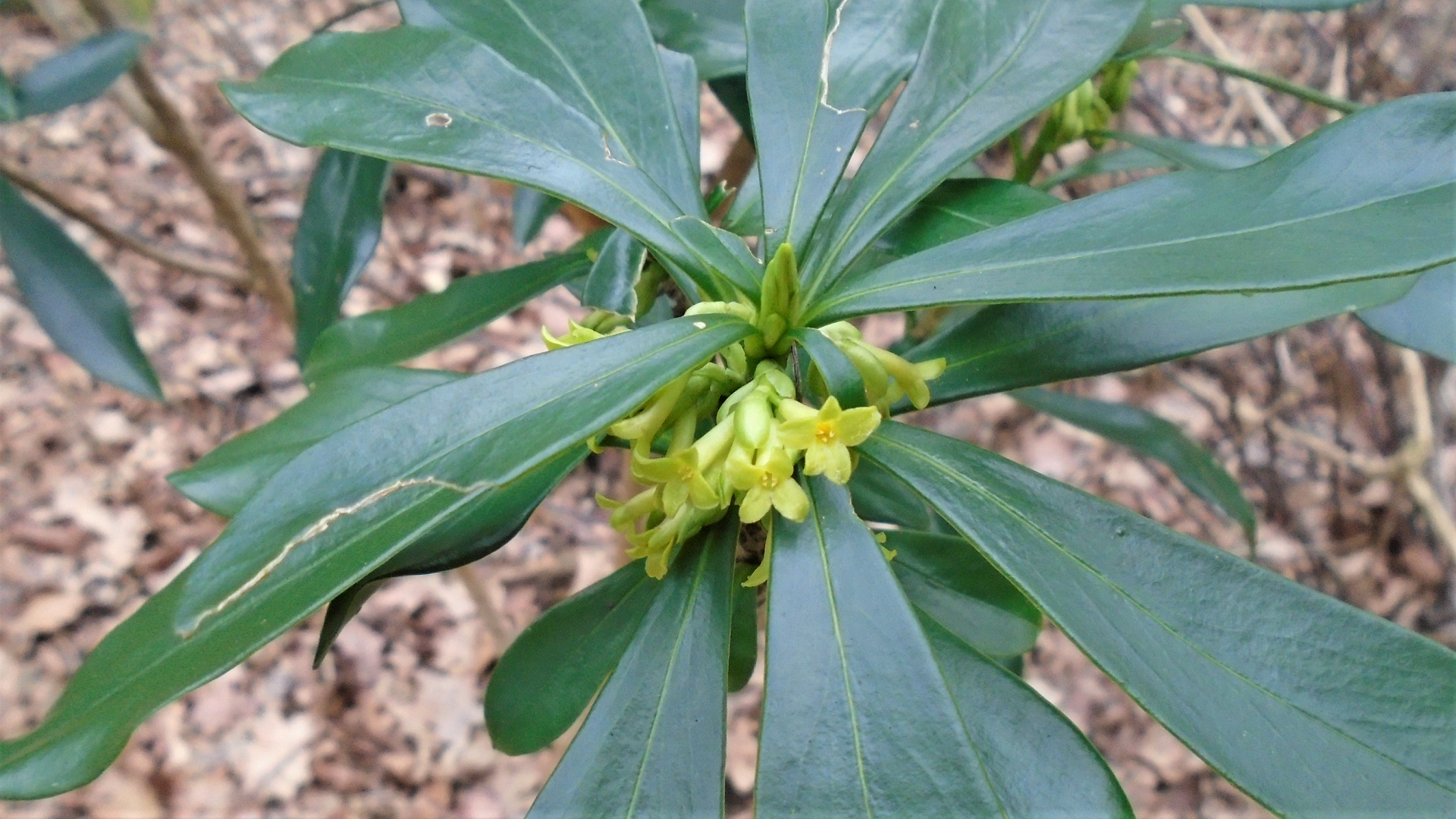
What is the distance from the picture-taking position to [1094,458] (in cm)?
242

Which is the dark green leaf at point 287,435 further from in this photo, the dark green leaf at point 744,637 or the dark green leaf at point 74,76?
the dark green leaf at point 74,76

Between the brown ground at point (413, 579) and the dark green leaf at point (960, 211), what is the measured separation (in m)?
1.41

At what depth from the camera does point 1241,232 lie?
0.56 metres

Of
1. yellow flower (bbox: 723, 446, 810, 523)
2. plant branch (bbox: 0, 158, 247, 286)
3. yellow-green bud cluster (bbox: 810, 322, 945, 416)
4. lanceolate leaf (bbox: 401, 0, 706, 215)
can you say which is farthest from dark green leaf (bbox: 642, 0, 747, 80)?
plant branch (bbox: 0, 158, 247, 286)

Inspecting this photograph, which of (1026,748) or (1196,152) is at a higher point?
Result: (1196,152)

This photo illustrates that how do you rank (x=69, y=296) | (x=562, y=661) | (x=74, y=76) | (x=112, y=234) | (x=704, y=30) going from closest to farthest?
1. (x=562, y=661)
2. (x=704, y=30)
3. (x=74, y=76)
4. (x=69, y=296)
5. (x=112, y=234)

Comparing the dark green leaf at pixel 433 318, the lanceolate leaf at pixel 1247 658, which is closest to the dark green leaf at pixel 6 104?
the dark green leaf at pixel 433 318

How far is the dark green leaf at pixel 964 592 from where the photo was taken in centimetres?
86

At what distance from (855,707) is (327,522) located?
341 millimetres

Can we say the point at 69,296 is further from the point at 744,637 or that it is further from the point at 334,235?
the point at 744,637

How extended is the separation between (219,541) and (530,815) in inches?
11.7

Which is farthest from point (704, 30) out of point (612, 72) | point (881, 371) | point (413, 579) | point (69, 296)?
point (413, 579)

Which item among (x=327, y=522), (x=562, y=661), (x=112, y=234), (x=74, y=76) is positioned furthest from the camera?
(x=112, y=234)

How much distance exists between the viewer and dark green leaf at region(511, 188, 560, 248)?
1164 millimetres
